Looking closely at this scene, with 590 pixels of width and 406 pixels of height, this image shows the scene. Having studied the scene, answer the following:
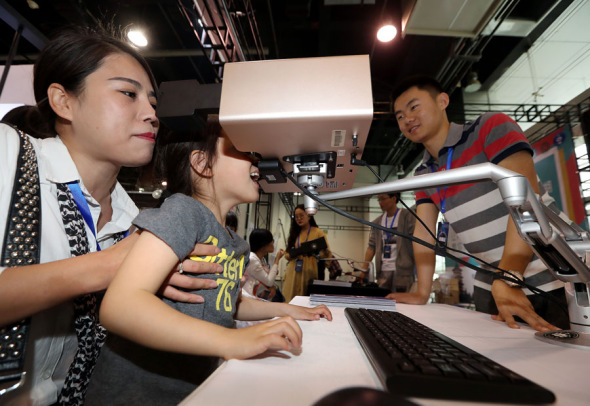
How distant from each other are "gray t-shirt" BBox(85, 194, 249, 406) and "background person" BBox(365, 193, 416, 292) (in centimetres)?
270

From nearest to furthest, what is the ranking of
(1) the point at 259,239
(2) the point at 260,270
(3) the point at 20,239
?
(3) the point at 20,239, (2) the point at 260,270, (1) the point at 259,239

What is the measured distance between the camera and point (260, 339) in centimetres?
43

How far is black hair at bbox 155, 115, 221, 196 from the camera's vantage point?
2.74 ft

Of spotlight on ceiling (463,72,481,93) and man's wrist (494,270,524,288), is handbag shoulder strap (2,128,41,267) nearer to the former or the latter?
man's wrist (494,270,524,288)

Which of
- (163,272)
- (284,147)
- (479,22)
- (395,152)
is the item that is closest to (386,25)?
(479,22)

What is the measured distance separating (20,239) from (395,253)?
355 cm

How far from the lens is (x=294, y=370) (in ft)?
1.26

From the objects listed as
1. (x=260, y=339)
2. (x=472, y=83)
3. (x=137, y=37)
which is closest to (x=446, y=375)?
(x=260, y=339)

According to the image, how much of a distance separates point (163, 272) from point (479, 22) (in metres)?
3.67

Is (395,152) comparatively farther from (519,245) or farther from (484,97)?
(519,245)

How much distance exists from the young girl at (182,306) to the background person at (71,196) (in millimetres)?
81

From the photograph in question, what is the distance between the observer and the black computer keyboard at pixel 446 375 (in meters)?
0.28

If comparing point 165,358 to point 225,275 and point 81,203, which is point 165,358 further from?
point 81,203

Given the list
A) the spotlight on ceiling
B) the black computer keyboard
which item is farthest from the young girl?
the spotlight on ceiling
